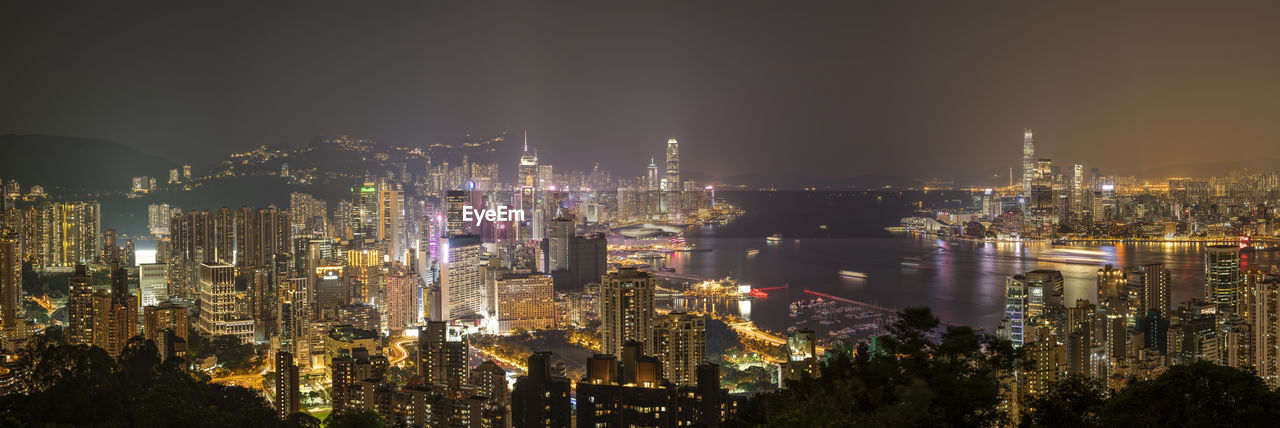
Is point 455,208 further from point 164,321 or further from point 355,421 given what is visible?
point 355,421

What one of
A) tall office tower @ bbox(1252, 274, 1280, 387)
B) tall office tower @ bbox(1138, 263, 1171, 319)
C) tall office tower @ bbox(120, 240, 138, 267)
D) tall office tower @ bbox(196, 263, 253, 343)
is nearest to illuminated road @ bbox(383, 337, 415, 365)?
tall office tower @ bbox(196, 263, 253, 343)

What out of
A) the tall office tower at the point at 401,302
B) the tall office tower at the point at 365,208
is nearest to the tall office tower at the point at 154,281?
the tall office tower at the point at 401,302

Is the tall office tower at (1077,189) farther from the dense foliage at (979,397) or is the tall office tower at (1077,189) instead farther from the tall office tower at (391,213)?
the dense foliage at (979,397)

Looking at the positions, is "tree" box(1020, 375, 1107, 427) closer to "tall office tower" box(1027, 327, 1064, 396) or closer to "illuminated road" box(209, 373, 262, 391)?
"tall office tower" box(1027, 327, 1064, 396)

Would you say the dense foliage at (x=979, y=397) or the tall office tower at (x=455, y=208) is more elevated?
the tall office tower at (x=455, y=208)

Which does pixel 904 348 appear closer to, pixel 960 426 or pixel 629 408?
pixel 960 426

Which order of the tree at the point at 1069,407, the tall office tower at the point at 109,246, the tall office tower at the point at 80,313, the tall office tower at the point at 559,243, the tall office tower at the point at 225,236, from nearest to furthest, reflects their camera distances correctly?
the tree at the point at 1069,407, the tall office tower at the point at 80,313, the tall office tower at the point at 109,246, the tall office tower at the point at 225,236, the tall office tower at the point at 559,243

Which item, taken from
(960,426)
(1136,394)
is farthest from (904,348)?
(1136,394)
